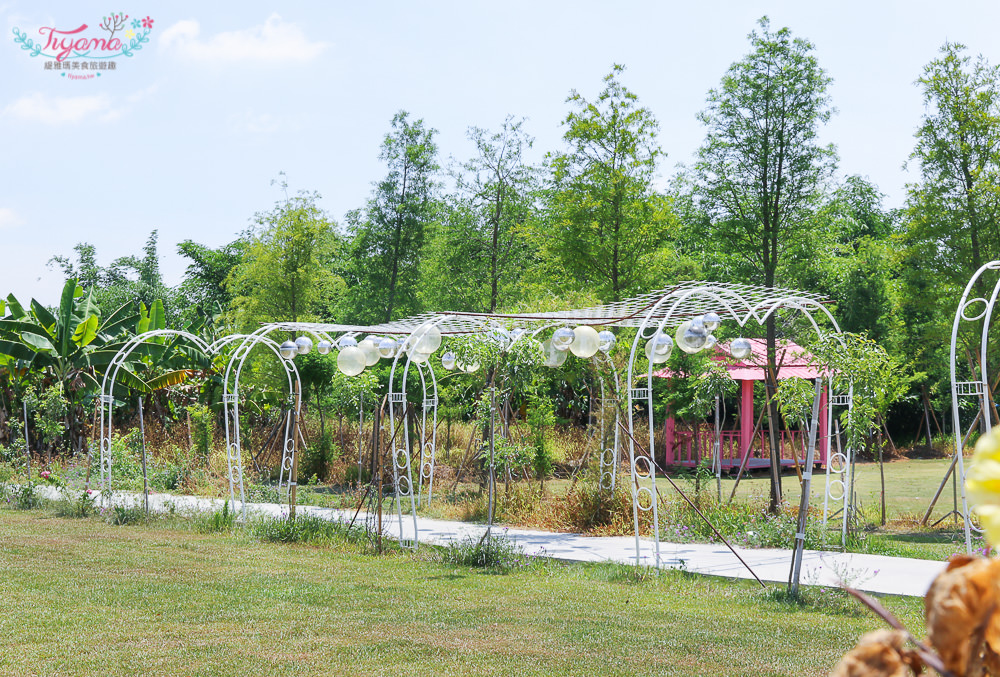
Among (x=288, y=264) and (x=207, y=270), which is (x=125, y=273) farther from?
(x=288, y=264)

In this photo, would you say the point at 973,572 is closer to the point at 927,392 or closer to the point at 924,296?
the point at 924,296

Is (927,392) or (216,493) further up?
(927,392)

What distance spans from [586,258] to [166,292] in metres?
29.8

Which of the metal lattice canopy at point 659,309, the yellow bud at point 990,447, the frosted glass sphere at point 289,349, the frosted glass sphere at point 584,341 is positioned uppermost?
the metal lattice canopy at point 659,309

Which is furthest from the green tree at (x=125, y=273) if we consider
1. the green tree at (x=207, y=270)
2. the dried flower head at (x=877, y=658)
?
the dried flower head at (x=877, y=658)

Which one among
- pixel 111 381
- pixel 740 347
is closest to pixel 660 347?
pixel 740 347

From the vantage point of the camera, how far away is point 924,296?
13055 millimetres

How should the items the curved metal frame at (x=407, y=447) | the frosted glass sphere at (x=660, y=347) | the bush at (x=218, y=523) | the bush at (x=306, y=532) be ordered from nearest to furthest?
1. the frosted glass sphere at (x=660, y=347)
2. the curved metal frame at (x=407, y=447)
3. the bush at (x=306, y=532)
4. the bush at (x=218, y=523)

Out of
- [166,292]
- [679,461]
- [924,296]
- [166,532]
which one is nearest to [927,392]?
[679,461]

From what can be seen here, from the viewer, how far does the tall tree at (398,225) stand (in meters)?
21.6

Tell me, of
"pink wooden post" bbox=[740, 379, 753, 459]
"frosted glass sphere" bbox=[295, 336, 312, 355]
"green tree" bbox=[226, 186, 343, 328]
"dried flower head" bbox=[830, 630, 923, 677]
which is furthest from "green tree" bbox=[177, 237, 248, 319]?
"dried flower head" bbox=[830, 630, 923, 677]

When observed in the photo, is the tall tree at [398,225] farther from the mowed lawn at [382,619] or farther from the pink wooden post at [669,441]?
the mowed lawn at [382,619]

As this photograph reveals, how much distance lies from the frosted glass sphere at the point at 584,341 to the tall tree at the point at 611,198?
724 cm

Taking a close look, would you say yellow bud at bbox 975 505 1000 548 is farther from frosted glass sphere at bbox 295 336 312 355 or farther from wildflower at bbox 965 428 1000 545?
frosted glass sphere at bbox 295 336 312 355
